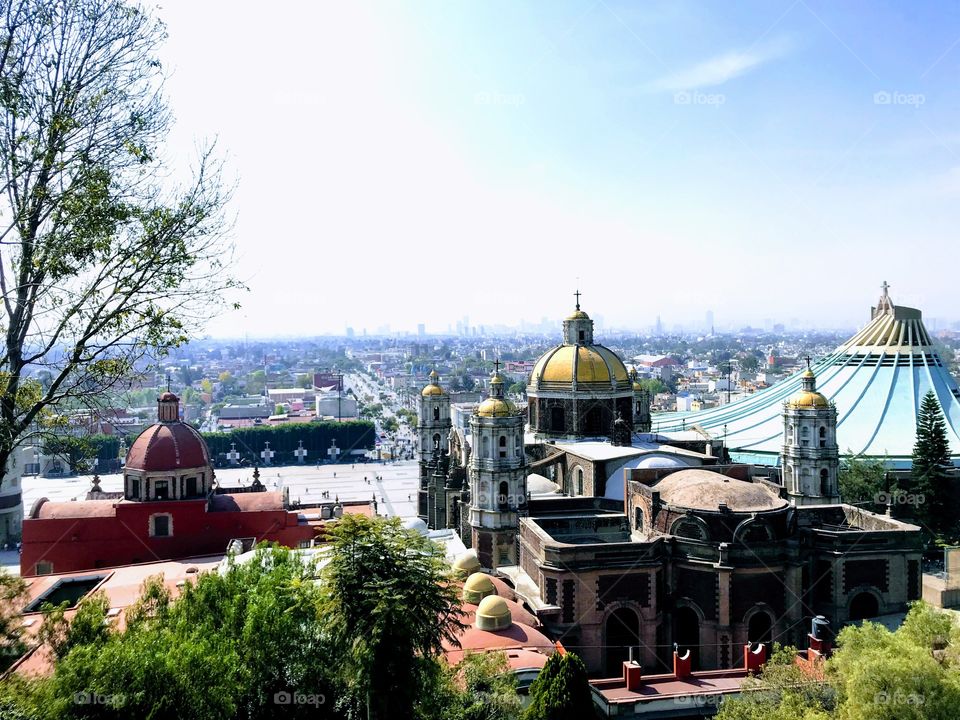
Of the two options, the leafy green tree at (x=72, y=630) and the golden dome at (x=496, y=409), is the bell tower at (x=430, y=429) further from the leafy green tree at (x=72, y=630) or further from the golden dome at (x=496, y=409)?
the leafy green tree at (x=72, y=630)

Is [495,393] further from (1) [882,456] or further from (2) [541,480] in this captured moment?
(1) [882,456]

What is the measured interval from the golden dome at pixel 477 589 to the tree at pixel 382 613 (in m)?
7.59

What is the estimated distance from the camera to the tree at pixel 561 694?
1455 cm

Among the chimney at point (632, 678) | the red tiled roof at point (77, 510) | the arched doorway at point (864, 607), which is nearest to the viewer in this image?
the chimney at point (632, 678)

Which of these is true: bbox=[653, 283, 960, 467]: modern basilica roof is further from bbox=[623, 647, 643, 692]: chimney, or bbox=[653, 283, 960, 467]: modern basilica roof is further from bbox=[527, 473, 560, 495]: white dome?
bbox=[623, 647, 643, 692]: chimney

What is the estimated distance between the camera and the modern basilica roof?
1545 inches

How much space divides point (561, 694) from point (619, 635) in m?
6.99

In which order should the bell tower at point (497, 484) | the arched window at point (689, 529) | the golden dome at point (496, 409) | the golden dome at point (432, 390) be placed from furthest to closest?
the golden dome at point (432, 390) → the golden dome at point (496, 409) → the bell tower at point (497, 484) → the arched window at point (689, 529)

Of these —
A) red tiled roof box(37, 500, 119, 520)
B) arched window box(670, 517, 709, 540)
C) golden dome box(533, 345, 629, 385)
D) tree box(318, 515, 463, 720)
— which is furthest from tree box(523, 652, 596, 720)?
red tiled roof box(37, 500, 119, 520)

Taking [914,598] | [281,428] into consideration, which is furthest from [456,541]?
[281,428]

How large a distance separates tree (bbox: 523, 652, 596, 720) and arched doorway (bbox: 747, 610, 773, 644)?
7845 mm

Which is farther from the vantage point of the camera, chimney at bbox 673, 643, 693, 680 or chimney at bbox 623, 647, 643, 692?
chimney at bbox 673, 643, 693, 680

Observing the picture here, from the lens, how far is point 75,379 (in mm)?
9422

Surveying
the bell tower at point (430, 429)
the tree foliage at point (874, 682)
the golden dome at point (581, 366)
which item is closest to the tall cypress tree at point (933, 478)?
the golden dome at point (581, 366)
